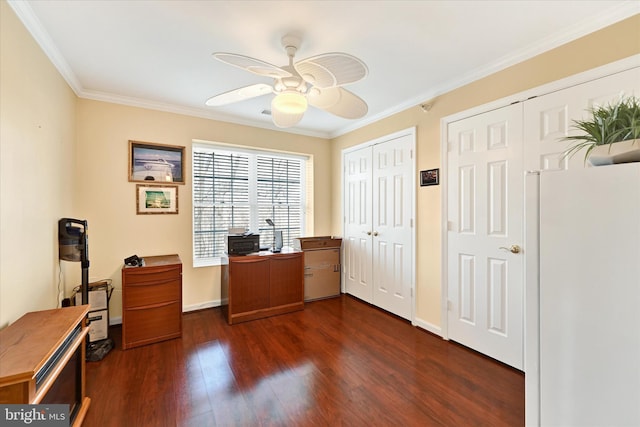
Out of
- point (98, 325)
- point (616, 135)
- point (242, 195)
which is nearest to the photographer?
point (616, 135)

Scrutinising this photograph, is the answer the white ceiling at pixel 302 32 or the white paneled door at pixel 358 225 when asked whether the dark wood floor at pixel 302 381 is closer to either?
the white paneled door at pixel 358 225

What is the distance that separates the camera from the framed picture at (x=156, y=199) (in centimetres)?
306

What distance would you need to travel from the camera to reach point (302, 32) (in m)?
1.83

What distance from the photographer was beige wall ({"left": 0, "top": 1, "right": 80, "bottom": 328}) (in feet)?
4.88

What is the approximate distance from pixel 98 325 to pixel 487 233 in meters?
3.65

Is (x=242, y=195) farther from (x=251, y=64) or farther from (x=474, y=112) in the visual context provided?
(x=474, y=112)

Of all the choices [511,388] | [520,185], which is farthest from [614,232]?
[511,388]

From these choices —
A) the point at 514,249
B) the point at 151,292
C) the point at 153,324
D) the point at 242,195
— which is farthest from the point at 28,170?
the point at 514,249

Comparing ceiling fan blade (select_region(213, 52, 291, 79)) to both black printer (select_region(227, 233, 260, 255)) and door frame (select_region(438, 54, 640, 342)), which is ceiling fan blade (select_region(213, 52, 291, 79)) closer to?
door frame (select_region(438, 54, 640, 342))

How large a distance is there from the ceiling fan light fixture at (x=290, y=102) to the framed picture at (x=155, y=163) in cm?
206

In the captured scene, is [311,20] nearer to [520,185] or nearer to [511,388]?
[520,185]

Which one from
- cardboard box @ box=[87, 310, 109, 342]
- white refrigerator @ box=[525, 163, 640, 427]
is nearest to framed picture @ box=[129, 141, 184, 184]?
cardboard box @ box=[87, 310, 109, 342]

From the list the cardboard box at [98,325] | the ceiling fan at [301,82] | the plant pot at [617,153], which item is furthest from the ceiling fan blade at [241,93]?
the cardboard box at [98,325]

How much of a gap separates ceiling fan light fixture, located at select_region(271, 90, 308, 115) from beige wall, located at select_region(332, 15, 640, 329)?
165 cm
